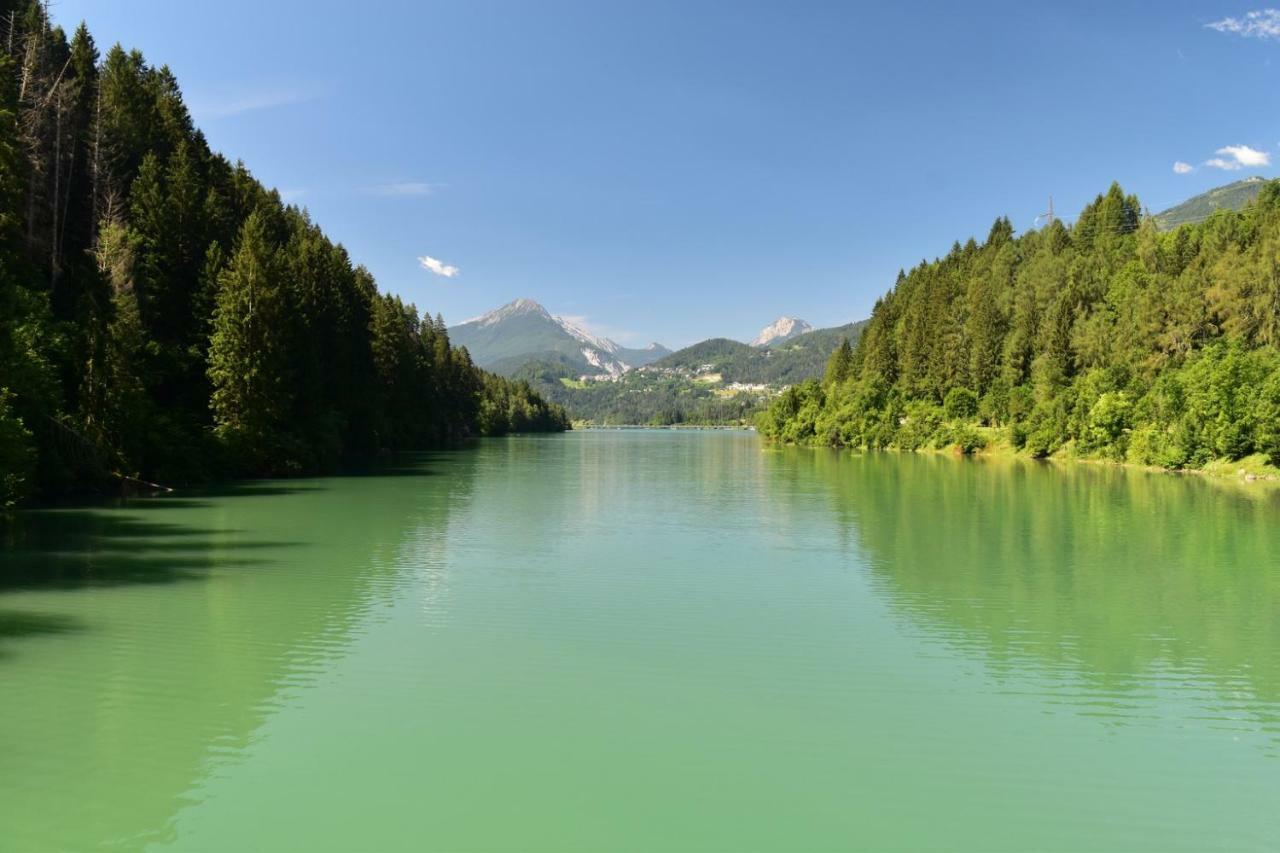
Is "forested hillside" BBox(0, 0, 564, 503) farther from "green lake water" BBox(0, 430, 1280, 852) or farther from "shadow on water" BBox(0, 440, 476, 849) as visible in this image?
"green lake water" BBox(0, 430, 1280, 852)

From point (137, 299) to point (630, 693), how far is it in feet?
142

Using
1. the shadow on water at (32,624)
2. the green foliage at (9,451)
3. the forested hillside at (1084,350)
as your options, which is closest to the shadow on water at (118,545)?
the green foliage at (9,451)

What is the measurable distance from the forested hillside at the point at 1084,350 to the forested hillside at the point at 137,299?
66614 millimetres

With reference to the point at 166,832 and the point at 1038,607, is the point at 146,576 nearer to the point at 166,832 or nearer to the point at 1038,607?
the point at 166,832

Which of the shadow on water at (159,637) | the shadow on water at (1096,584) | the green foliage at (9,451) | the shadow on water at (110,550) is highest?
the green foliage at (9,451)

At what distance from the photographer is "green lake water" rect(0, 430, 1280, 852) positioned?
8883 mm

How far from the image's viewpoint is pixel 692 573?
23.6 metres

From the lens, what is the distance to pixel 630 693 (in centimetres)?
1309

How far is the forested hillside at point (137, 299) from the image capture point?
3491cm

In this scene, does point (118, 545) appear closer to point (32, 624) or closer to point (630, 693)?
point (32, 624)

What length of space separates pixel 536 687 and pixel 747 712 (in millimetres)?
3502

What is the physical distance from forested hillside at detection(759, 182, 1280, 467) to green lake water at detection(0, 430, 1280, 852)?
135 feet

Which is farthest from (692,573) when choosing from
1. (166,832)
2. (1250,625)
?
(166,832)

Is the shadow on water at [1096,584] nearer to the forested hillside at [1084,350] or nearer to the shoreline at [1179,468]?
the shoreline at [1179,468]
